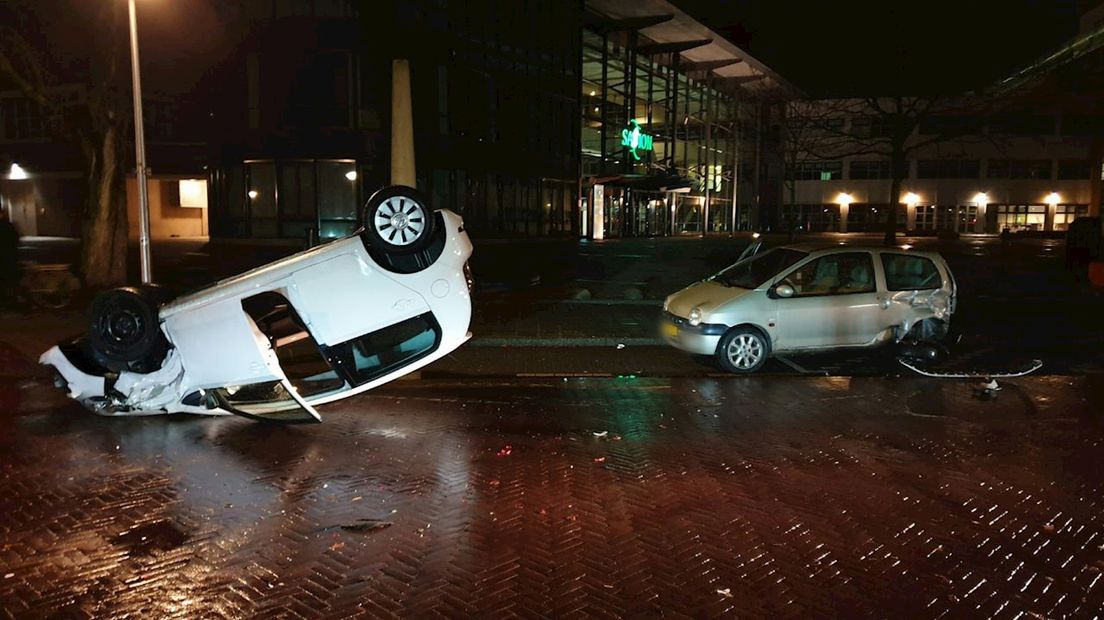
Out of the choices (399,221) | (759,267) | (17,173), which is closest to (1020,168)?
(759,267)

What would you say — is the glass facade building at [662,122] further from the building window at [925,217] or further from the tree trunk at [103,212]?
the tree trunk at [103,212]

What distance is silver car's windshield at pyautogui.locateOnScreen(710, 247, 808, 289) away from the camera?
34.4 ft

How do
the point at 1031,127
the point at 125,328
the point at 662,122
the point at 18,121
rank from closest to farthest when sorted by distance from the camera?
1. the point at 125,328
2. the point at 18,121
3. the point at 662,122
4. the point at 1031,127

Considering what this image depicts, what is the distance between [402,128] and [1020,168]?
65492mm

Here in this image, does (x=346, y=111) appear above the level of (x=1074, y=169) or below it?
below

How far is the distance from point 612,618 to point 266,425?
15.1 feet

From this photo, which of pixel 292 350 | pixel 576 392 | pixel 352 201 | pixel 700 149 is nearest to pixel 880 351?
pixel 576 392

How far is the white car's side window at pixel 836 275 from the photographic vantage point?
33.4 ft

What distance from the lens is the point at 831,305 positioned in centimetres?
1005

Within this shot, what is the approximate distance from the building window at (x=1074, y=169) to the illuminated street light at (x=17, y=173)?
234 ft

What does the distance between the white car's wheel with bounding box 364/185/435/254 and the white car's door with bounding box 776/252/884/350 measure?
16.9 feet

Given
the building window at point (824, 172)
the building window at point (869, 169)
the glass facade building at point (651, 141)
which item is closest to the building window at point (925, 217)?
the building window at point (869, 169)

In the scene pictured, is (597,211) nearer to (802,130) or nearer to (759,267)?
(802,130)

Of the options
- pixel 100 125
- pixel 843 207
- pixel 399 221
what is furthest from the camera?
pixel 843 207
